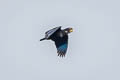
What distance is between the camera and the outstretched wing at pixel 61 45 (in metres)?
159

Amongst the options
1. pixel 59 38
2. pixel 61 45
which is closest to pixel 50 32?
pixel 59 38

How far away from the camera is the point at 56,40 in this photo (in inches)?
6250

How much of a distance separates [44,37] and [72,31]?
148cm

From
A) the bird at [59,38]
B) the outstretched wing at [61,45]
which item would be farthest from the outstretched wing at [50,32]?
the outstretched wing at [61,45]

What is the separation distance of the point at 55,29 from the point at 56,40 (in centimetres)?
54

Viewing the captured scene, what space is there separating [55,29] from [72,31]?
3.42ft

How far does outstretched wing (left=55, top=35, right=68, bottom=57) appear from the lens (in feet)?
520

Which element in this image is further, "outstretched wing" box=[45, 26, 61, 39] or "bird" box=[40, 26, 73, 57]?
"bird" box=[40, 26, 73, 57]

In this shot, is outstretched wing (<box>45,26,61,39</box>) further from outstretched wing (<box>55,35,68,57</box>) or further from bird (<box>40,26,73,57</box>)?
outstretched wing (<box>55,35,68,57</box>)

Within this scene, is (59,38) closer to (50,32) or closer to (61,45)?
(61,45)

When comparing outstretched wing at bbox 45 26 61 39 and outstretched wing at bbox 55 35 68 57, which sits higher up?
outstretched wing at bbox 45 26 61 39

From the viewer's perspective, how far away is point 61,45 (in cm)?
15888

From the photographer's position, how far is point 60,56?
158500 mm

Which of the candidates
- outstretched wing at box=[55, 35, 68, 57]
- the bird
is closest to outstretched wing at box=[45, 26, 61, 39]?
the bird
